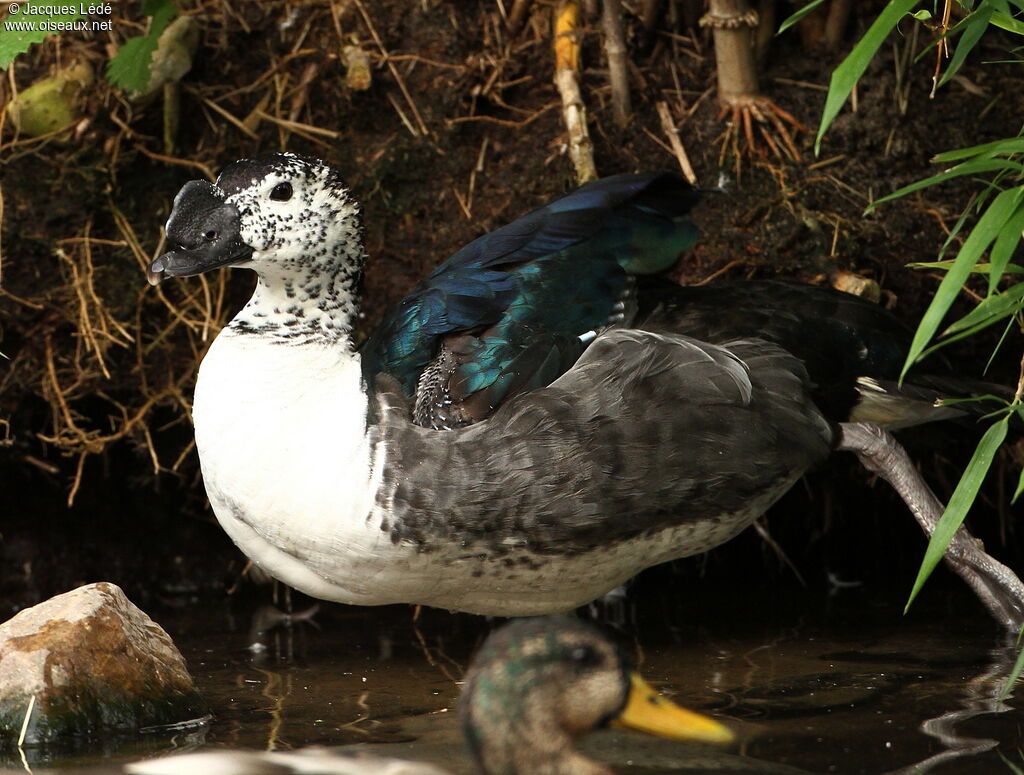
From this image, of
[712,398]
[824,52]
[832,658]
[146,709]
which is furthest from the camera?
[824,52]

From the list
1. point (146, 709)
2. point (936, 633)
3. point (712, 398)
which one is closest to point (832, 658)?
point (936, 633)

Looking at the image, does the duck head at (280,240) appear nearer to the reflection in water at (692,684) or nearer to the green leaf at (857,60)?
the reflection in water at (692,684)

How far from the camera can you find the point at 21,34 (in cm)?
363

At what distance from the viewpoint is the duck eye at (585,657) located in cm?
237

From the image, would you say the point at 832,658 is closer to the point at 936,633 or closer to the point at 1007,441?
the point at 936,633

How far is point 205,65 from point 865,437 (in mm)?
2513

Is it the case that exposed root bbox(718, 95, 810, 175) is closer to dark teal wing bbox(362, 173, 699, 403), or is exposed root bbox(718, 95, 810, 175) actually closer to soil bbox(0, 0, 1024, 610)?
soil bbox(0, 0, 1024, 610)

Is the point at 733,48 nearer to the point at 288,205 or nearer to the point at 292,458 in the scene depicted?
the point at 288,205

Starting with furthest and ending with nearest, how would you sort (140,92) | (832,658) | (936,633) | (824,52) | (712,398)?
(824,52) < (140,92) < (936,633) < (832,658) < (712,398)

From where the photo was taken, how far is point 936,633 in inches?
153

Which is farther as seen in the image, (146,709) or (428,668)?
(428,668)

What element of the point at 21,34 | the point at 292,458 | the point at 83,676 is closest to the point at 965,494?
the point at 292,458

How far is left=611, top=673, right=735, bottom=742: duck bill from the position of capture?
2.38 m

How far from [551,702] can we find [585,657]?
10cm
